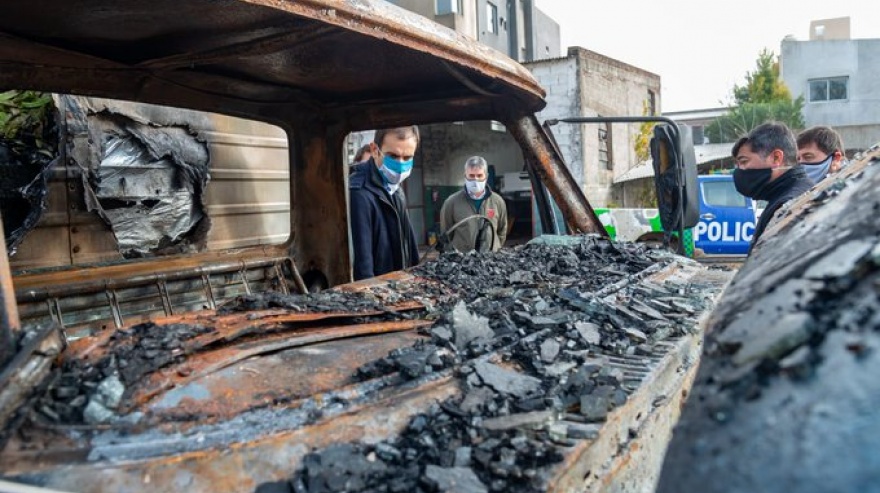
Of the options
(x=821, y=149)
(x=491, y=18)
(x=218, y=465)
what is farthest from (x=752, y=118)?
(x=218, y=465)

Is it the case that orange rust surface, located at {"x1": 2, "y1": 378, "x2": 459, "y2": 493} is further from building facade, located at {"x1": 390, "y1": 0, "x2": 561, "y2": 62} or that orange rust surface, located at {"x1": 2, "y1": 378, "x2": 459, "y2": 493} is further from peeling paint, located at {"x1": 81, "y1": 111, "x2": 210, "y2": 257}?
Result: building facade, located at {"x1": 390, "y1": 0, "x2": 561, "y2": 62}

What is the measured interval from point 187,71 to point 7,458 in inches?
90.7

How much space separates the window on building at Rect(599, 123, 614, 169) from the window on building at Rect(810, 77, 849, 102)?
2078 cm

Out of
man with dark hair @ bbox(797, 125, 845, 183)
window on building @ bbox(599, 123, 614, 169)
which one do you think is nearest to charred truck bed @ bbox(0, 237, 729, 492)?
man with dark hair @ bbox(797, 125, 845, 183)

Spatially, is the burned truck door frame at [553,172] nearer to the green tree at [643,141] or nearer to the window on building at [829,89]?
the green tree at [643,141]

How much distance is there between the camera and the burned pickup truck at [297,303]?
1.23m

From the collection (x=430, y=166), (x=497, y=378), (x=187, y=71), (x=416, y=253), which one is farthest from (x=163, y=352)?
(x=430, y=166)

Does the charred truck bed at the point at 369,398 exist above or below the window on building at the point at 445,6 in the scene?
below

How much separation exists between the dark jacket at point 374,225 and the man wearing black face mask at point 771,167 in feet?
7.67

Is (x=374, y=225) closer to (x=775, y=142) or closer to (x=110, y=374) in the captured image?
(x=775, y=142)

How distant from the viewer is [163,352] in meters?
1.56

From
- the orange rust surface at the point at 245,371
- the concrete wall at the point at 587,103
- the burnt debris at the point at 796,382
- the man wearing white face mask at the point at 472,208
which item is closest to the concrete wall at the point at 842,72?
the concrete wall at the point at 587,103

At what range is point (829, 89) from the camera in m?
33.4

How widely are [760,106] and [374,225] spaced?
3607cm
